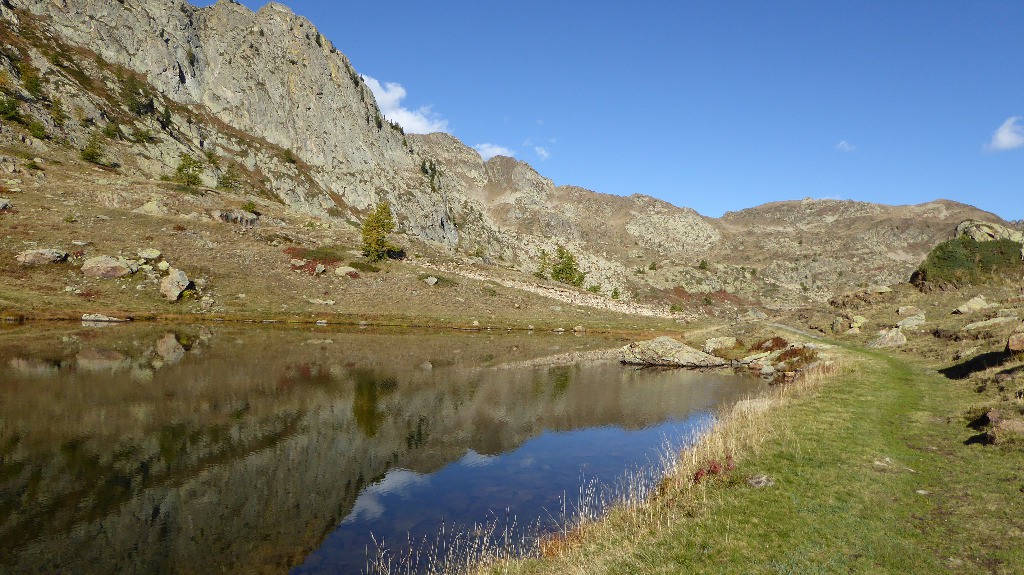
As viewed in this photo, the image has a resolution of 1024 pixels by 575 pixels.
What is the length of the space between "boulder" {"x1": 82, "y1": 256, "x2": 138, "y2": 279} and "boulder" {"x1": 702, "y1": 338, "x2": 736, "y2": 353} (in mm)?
70266

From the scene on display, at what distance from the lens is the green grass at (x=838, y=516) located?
9656 mm

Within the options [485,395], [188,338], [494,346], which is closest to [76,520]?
[485,395]

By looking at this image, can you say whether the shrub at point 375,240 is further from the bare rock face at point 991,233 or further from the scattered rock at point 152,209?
the bare rock face at point 991,233

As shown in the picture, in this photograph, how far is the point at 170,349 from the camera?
36.7m

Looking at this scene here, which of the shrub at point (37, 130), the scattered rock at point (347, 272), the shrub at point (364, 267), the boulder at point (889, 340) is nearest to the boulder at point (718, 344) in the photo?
the boulder at point (889, 340)

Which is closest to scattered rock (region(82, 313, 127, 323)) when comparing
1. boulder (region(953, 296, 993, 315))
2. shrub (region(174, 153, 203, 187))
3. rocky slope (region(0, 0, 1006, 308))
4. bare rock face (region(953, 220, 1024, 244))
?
rocky slope (region(0, 0, 1006, 308))

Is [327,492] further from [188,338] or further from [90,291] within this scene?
[90,291]

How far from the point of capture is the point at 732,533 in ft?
35.7

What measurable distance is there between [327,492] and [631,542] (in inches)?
412

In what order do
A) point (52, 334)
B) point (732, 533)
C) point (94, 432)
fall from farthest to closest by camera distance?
point (52, 334), point (94, 432), point (732, 533)

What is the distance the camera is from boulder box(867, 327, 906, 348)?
42.4m

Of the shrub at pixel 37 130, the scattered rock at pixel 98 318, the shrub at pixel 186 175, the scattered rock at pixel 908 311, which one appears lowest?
the scattered rock at pixel 98 318

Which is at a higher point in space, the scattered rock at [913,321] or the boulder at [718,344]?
the scattered rock at [913,321]

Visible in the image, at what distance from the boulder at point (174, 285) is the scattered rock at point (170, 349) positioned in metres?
17.0
